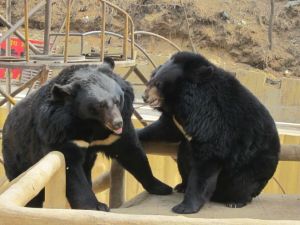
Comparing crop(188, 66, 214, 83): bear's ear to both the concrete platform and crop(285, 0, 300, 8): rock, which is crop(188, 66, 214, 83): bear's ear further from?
crop(285, 0, 300, 8): rock

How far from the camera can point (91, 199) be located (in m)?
2.45

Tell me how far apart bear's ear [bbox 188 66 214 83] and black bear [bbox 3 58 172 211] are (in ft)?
1.06

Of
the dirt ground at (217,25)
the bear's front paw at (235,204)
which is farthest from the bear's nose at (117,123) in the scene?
the dirt ground at (217,25)

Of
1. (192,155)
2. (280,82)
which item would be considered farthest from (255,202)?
(280,82)

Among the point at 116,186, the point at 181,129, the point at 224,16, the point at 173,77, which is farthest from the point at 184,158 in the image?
the point at 224,16

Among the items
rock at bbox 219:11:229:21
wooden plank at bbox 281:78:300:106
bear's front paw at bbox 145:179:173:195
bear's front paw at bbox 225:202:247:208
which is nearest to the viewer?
bear's front paw at bbox 225:202:247:208

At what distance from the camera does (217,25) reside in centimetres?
2161

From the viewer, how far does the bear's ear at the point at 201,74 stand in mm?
2791

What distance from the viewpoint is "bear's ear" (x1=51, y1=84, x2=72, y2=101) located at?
2.54 metres

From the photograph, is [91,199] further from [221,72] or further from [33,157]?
[221,72]

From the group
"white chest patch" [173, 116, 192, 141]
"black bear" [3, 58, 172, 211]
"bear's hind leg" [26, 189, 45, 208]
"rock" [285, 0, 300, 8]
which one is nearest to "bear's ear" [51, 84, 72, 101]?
"black bear" [3, 58, 172, 211]

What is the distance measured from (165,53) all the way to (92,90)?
1774 centimetres

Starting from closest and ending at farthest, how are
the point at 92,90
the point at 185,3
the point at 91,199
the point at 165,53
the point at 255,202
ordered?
the point at 91,199
the point at 92,90
the point at 255,202
the point at 165,53
the point at 185,3

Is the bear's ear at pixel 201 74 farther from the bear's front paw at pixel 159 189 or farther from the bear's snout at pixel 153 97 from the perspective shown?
the bear's front paw at pixel 159 189
